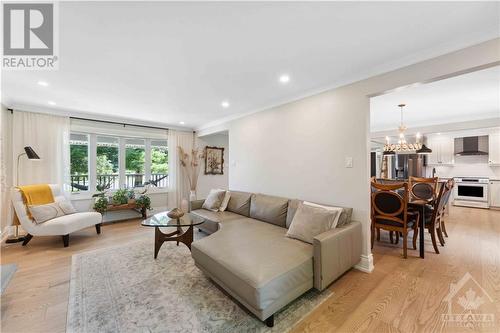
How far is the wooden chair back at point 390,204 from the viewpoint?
2777 millimetres

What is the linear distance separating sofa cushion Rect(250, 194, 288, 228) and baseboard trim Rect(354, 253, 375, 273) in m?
1.04

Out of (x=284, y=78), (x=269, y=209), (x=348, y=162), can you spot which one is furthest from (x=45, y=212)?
(x=348, y=162)

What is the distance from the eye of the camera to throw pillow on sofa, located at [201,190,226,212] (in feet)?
12.6

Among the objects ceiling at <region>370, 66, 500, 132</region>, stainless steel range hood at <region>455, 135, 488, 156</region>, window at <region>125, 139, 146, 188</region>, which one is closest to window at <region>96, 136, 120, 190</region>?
window at <region>125, 139, 146, 188</region>

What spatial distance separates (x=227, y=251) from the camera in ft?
6.74

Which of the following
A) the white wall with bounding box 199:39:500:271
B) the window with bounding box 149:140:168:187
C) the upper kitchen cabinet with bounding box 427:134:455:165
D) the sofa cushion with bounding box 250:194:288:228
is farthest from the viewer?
the upper kitchen cabinet with bounding box 427:134:455:165

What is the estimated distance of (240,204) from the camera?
147 inches

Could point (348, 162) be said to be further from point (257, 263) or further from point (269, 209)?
point (257, 263)

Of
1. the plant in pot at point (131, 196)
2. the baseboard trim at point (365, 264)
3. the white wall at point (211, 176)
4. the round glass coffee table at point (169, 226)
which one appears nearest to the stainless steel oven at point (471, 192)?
the baseboard trim at point (365, 264)

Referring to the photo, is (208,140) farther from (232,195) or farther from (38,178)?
(38,178)

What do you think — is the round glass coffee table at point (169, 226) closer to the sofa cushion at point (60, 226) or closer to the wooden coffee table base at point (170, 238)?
the wooden coffee table base at point (170, 238)

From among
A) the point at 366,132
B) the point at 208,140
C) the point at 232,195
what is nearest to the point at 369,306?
the point at 366,132

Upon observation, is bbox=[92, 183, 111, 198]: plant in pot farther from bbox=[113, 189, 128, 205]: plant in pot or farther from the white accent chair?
the white accent chair

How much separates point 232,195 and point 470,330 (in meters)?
3.28
